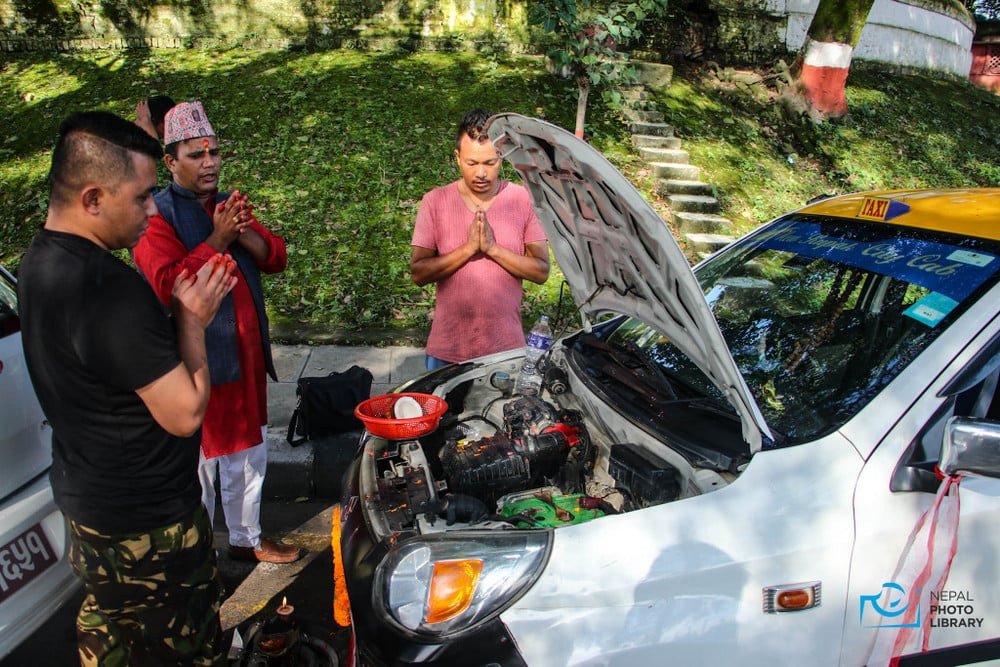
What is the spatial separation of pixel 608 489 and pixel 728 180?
675 centimetres

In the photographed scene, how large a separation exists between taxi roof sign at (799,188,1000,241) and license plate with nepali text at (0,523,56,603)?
3.06m

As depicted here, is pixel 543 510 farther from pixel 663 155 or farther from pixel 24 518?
pixel 663 155

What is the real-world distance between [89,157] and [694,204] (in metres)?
6.77

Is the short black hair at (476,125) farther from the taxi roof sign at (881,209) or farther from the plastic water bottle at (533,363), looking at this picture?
the taxi roof sign at (881,209)

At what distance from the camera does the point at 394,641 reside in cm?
184

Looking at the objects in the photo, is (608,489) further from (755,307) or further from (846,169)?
(846,169)

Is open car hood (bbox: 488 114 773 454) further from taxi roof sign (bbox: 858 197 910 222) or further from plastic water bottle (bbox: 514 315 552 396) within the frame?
taxi roof sign (bbox: 858 197 910 222)

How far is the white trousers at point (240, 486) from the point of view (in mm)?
3199

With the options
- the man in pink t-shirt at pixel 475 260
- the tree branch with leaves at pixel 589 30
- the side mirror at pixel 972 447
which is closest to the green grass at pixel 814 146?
the tree branch with leaves at pixel 589 30

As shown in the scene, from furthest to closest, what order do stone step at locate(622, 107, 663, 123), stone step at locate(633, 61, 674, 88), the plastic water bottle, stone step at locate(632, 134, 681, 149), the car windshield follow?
stone step at locate(633, 61, 674, 88), stone step at locate(622, 107, 663, 123), stone step at locate(632, 134, 681, 149), the plastic water bottle, the car windshield

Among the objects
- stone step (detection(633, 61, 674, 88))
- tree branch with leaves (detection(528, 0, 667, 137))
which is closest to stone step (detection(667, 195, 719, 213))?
tree branch with leaves (detection(528, 0, 667, 137))

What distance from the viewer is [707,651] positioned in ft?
A: 5.86

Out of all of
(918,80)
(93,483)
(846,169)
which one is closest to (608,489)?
(93,483)

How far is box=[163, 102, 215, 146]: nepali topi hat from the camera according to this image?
2943 millimetres
